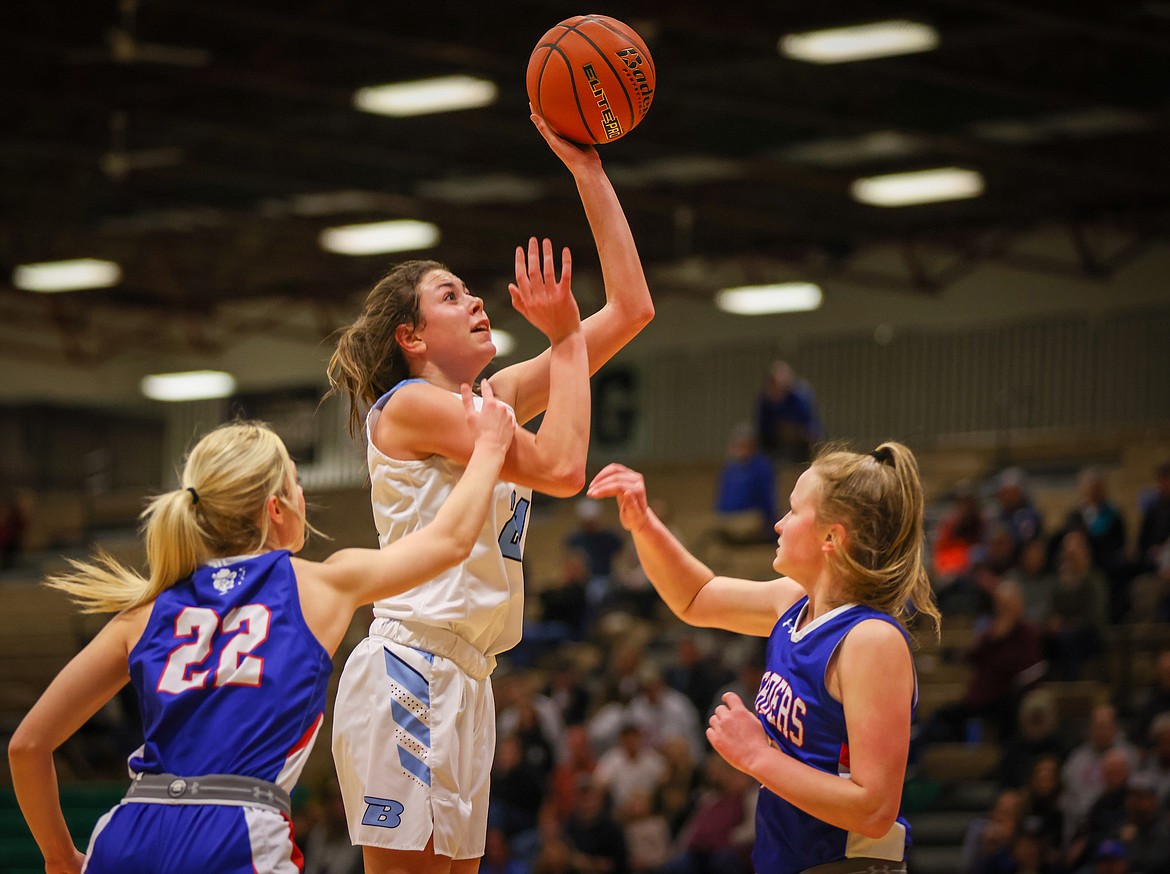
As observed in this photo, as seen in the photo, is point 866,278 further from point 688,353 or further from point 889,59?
point 889,59

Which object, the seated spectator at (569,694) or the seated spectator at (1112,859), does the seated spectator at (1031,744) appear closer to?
the seated spectator at (1112,859)

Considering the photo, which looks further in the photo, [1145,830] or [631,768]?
[631,768]

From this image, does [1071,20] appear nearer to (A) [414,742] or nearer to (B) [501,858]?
(B) [501,858]

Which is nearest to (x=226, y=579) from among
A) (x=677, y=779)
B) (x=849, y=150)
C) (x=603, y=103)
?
(x=603, y=103)

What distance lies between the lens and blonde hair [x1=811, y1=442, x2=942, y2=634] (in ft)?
11.2

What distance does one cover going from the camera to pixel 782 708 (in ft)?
11.1

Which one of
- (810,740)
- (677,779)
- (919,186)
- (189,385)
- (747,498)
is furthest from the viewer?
(189,385)

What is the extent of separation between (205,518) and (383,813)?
848mm

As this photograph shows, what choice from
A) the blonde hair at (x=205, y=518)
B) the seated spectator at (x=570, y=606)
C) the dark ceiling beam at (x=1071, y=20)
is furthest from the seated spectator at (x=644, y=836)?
the blonde hair at (x=205, y=518)

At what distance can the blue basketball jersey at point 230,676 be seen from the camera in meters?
3.08

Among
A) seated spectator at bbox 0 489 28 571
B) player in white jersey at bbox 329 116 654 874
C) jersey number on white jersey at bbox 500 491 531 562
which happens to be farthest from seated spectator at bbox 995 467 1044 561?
seated spectator at bbox 0 489 28 571

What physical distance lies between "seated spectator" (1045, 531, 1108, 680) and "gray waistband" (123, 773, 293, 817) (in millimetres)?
8937

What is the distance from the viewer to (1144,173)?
55.9 ft

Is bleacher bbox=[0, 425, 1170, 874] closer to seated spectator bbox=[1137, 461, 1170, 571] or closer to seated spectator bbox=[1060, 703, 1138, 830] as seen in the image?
seated spectator bbox=[1137, 461, 1170, 571]
